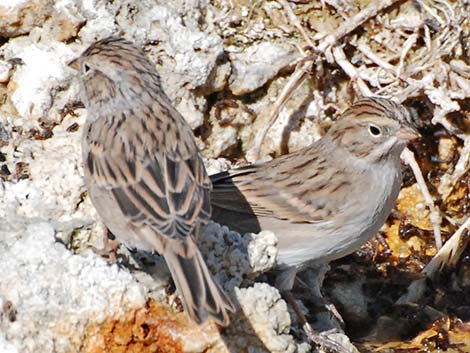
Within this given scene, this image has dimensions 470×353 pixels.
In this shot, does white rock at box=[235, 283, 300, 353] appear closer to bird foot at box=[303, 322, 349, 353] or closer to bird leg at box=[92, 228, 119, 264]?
bird foot at box=[303, 322, 349, 353]

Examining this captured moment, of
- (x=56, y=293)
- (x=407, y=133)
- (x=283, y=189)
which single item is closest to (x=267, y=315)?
(x=56, y=293)

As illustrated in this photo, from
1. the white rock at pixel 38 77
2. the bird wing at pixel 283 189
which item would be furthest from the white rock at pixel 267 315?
the white rock at pixel 38 77

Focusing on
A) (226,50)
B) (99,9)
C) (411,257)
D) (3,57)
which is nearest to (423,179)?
(411,257)

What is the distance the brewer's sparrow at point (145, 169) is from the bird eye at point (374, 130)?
4.13 ft

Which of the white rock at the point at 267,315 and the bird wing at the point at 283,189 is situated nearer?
the white rock at the point at 267,315

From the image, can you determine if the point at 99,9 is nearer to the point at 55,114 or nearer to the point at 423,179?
the point at 55,114

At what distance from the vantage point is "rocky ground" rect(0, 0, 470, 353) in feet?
20.4

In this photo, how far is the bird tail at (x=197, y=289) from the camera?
5.43 m

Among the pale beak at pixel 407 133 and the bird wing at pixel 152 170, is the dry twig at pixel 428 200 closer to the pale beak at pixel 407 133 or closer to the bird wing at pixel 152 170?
the pale beak at pixel 407 133

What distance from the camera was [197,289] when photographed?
5.53 meters

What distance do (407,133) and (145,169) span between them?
177 centimetres

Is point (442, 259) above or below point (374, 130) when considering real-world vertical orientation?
below

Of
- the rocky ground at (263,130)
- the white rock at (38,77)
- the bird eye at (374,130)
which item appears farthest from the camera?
the white rock at (38,77)

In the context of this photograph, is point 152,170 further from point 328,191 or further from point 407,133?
point 407,133
